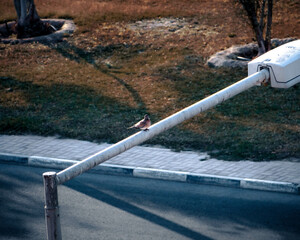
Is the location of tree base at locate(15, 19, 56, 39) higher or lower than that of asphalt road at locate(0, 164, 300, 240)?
higher

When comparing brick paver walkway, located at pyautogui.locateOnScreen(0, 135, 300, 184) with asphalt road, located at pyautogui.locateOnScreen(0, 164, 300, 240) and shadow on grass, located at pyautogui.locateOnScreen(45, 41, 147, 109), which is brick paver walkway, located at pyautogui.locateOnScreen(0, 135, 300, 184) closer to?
asphalt road, located at pyautogui.locateOnScreen(0, 164, 300, 240)

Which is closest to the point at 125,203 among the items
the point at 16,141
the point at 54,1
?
the point at 16,141

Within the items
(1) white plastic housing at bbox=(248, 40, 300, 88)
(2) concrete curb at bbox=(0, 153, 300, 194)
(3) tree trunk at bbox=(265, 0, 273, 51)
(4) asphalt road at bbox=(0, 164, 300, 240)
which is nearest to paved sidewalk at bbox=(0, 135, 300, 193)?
(2) concrete curb at bbox=(0, 153, 300, 194)

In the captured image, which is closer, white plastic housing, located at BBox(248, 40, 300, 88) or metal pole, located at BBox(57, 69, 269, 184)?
metal pole, located at BBox(57, 69, 269, 184)

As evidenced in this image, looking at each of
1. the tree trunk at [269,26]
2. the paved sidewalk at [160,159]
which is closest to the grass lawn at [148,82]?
the paved sidewalk at [160,159]

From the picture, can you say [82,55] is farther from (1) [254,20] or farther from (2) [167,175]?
(2) [167,175]

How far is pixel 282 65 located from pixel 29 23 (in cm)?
1713

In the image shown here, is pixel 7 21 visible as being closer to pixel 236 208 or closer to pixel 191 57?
pixel 191 57

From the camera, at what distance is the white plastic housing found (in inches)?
138

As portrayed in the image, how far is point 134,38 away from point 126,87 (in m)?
4.90

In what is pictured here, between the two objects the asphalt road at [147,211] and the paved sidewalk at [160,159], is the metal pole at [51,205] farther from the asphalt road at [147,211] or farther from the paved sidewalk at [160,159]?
the paved sidewalk at [160,159]

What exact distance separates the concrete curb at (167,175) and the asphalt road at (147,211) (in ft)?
0.40

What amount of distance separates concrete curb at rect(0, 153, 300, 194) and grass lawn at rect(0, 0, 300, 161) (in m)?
1.11

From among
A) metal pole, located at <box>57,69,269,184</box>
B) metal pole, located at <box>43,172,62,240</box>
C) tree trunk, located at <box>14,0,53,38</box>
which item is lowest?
metal pole, located at <box>43,172,62,240</box>
